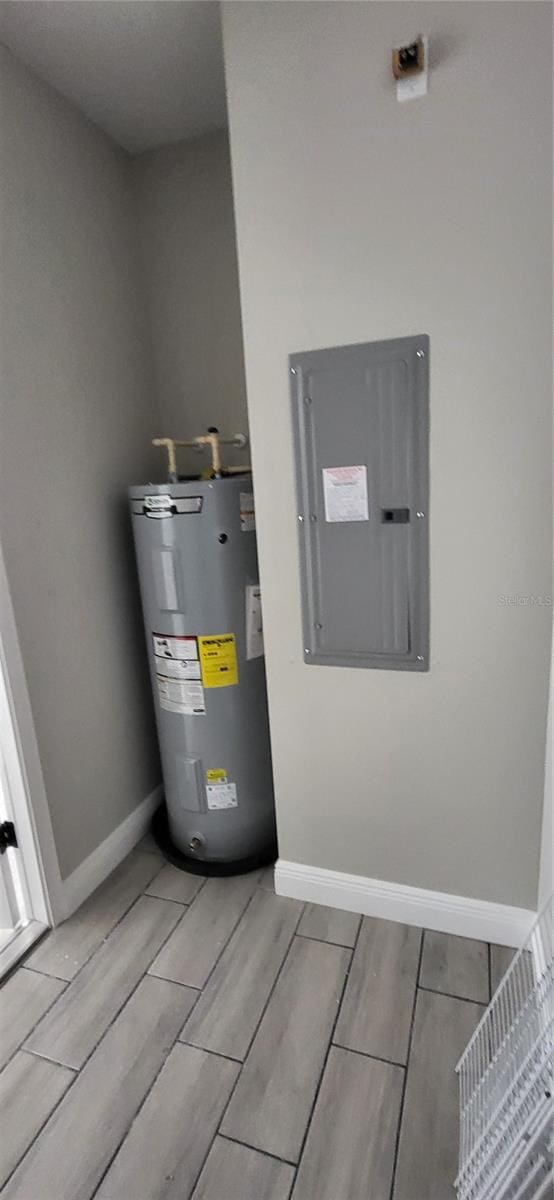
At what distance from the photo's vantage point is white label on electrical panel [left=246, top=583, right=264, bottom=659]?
1799mm

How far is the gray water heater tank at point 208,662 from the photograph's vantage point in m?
1.71

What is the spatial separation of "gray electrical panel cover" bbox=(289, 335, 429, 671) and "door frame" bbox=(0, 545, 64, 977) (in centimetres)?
81

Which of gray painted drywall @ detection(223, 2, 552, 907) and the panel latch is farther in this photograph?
the panel latch

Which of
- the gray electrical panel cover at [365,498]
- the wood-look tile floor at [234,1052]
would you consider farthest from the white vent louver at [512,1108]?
the gray electrical panel cover at [365,498]

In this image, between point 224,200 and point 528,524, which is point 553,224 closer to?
point 528,524

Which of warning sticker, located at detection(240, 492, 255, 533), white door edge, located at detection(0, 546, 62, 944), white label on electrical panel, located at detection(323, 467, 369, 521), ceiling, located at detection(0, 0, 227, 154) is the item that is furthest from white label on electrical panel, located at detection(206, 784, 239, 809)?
ceiling, located at detection(0, 0, 227, 154)

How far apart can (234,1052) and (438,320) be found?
1779 millimetres

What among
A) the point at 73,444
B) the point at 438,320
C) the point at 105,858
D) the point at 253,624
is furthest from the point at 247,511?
the point at 105,858

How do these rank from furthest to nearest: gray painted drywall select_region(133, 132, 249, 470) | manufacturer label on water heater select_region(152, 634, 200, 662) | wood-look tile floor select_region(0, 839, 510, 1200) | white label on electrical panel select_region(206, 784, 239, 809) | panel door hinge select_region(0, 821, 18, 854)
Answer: gray painted drywall select_region(133, 132, 249, 470) < white label on electrical panel select_region(206, 784, 239, 809) < manufacturer label on water heater select_region(152, 634, 200, 662) < panel door hinge select_region(0, 821, 18, 854) < wood-look tile floor select_region(0, 839, 510, 1200)

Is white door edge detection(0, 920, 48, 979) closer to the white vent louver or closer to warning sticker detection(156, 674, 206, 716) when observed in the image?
warning sticker detection(156, 674, 206, 716)

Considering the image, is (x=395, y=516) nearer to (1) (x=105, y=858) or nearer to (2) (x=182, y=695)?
(2) (x=182, y=695)

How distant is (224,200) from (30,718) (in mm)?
1870

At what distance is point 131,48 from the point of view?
1562mm

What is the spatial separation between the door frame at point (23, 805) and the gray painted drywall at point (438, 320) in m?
0.71
